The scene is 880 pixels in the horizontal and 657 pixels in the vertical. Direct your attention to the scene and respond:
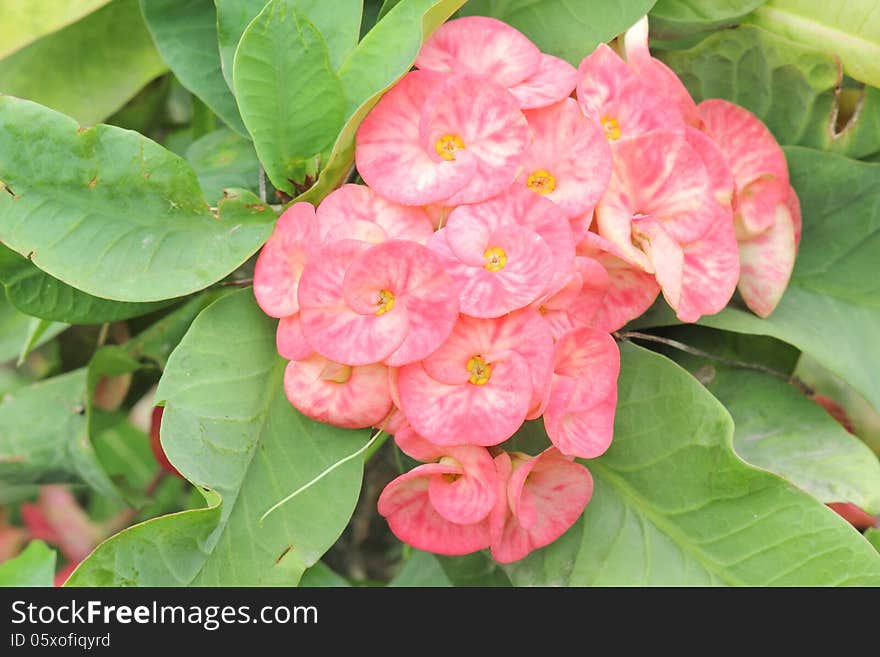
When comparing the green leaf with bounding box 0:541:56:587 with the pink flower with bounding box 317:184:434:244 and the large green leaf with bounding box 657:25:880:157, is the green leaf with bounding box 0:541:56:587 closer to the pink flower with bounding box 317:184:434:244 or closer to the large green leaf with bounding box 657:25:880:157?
the pink flower with bounding box 317:184:434:244

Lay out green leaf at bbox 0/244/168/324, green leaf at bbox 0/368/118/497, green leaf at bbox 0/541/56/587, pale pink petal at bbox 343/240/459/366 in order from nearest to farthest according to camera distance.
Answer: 1. pale pink petal at bbox 343/240/459/366
2. green leaf at bbox 0/244/168/324
3. green leaf at bbox 0/541/56/587
4. green leaf at bbox 0/368/118/497

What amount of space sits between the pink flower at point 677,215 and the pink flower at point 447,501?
169mm

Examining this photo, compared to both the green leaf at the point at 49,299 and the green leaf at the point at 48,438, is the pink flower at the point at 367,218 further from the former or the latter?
the green leaf at the point at 48,438

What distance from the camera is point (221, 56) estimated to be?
0.70 m

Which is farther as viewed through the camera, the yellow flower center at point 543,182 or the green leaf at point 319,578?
the green leaf at point 319,578

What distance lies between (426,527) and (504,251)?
0.66ft

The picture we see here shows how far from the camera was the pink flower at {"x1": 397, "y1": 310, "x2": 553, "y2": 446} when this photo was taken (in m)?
0.60

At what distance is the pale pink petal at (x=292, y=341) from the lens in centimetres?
63

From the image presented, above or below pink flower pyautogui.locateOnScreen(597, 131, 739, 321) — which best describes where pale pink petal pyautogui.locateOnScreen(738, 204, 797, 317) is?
below

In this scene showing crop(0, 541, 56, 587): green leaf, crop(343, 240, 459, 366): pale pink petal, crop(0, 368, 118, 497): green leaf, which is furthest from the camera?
crop(0, 368, 118, 497): green leaf

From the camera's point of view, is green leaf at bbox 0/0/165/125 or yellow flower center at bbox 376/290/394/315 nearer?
yellow flower center at bbox 376/290/394/315

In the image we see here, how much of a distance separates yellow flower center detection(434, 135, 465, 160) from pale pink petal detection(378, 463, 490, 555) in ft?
0.70

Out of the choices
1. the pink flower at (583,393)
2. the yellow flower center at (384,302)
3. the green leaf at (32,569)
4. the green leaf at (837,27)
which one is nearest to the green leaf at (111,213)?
the yellow flower center at (384,302)

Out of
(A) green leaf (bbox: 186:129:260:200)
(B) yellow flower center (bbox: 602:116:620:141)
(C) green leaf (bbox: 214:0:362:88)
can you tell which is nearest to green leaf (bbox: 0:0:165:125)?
(A) green leaf (bbox: 186:129:260:200)
